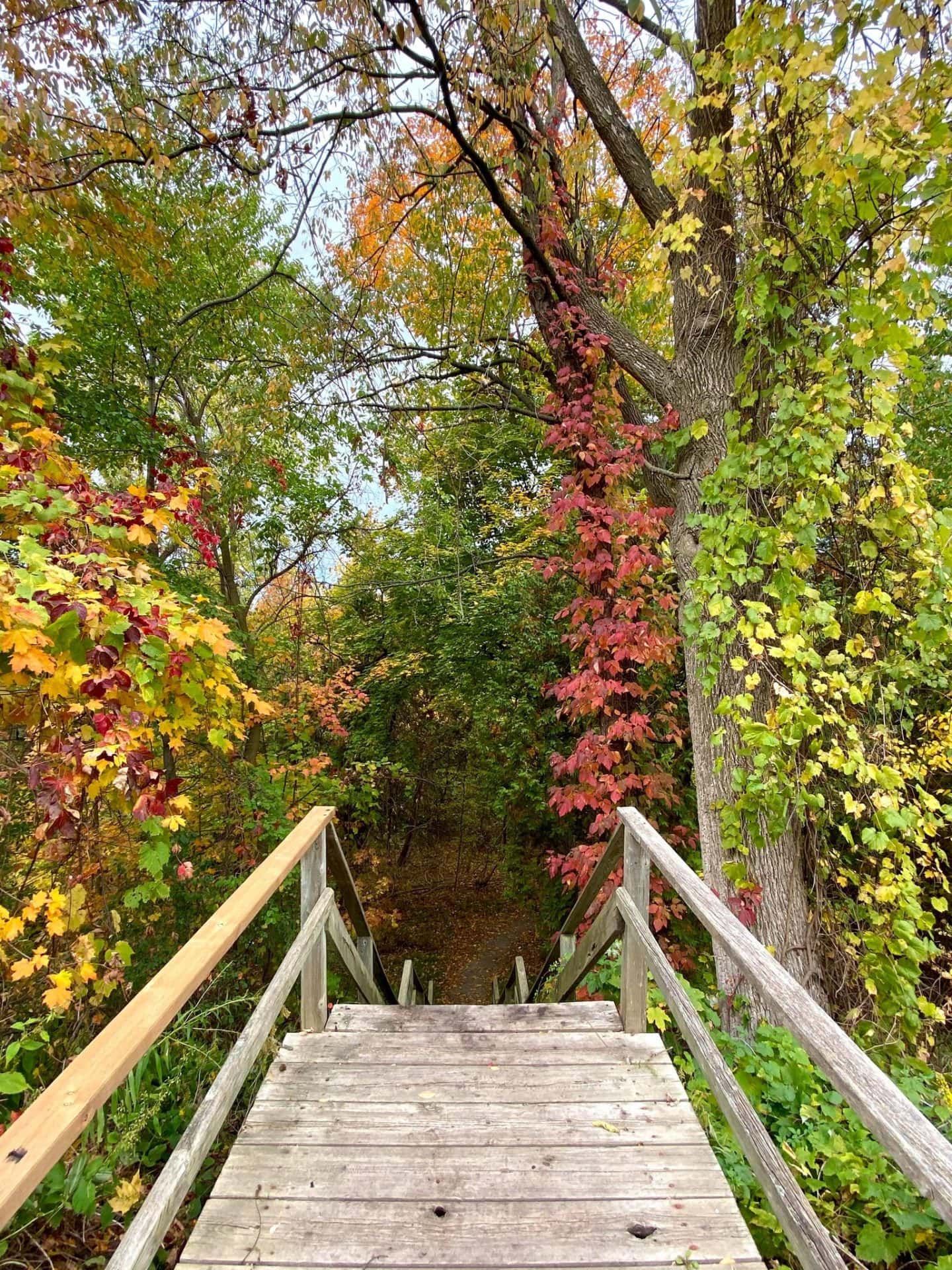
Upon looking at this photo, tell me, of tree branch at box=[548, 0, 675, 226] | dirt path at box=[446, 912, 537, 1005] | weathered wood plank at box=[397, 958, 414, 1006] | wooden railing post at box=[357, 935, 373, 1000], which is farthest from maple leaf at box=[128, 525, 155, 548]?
dirt path at box=[446, 912, 537, 1005]

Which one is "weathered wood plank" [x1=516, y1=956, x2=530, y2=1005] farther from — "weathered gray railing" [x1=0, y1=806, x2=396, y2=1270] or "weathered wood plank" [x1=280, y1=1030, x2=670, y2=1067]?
"weathered gray railing" [x1=0, y1=806, x2=396, y2=1270]

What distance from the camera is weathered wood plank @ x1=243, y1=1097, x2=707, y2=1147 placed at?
1.67m

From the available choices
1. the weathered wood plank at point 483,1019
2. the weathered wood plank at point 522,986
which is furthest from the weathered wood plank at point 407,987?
the weathered wood plank at point 483,1019

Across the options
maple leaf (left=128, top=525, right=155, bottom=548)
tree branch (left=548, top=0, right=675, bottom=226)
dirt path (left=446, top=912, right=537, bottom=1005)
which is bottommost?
dirt path (left=446, top=912, right=537, bottom=1005)

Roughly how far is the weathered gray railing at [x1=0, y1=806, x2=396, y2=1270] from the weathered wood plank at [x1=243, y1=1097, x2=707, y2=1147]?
0.38 metres

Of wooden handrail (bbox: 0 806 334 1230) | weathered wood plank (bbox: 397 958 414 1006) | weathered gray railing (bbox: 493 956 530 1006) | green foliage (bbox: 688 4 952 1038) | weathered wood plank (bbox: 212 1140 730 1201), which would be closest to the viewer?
wooden handrail (bbox: 0 806 334 1230)

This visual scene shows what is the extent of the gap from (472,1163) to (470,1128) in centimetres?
12

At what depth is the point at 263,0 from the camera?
306 cm

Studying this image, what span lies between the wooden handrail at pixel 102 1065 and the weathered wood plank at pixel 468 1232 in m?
0.68

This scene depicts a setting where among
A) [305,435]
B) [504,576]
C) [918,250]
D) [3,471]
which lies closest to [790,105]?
[918,250]

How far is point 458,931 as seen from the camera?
31.2ft

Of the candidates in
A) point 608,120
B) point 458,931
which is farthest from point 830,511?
point 458,931

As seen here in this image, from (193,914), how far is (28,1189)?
17.3 ft

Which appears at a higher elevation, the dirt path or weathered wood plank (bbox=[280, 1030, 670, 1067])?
weathered wood plank (bbox=[280, 1030, 670, 1067])
